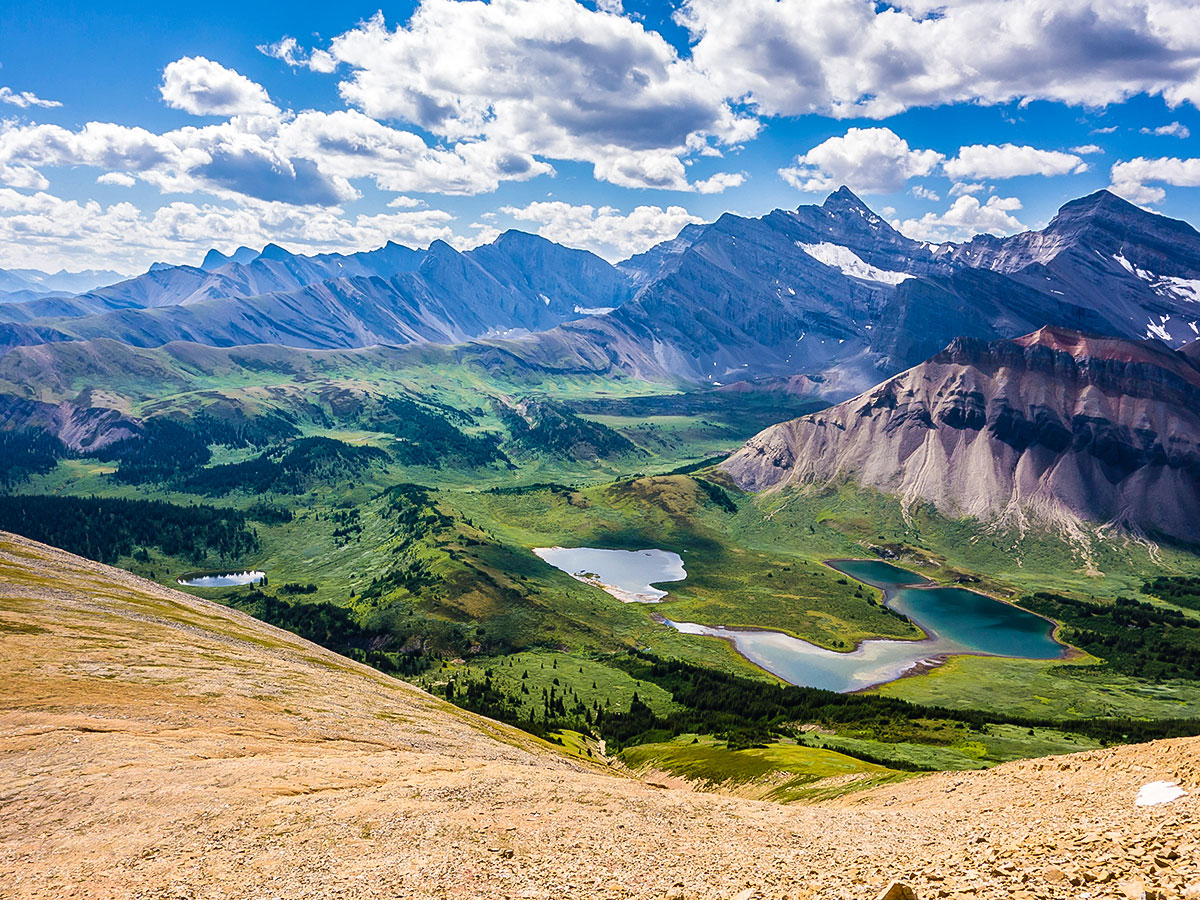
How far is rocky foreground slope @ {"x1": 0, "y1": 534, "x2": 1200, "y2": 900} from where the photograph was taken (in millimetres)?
29781

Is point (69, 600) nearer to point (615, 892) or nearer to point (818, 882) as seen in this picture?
point (615, 892)

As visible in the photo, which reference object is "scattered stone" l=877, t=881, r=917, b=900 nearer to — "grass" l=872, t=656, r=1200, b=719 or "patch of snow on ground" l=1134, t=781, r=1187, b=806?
"patch of snow on ground" l=1134, t=781, r=1187, b=806

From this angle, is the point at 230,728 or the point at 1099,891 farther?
the point at 230,728

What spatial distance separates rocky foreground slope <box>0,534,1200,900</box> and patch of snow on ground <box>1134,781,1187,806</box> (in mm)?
704

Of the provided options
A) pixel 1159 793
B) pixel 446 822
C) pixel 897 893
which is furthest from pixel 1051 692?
pixel 897 893

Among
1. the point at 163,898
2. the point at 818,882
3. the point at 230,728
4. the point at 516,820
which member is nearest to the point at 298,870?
the point at 163,898

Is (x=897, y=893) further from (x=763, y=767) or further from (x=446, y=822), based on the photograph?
(x=763, y=767)

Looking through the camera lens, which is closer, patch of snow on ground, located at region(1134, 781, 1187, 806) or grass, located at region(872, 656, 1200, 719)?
patch of snow on ground, located at region(1134, 781, 1187, 806)

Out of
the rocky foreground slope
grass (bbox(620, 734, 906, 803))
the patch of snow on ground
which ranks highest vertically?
the patch of snow on ground

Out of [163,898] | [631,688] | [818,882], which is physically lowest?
[631,688]

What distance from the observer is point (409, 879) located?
3538 centimetres

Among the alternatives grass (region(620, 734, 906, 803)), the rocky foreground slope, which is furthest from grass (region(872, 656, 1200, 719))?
the rocky foreground slope

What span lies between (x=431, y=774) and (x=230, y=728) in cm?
2527

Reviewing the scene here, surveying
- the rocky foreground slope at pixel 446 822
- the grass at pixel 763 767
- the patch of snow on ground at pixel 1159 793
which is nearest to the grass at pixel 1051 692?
the grass at pixel 763 767
